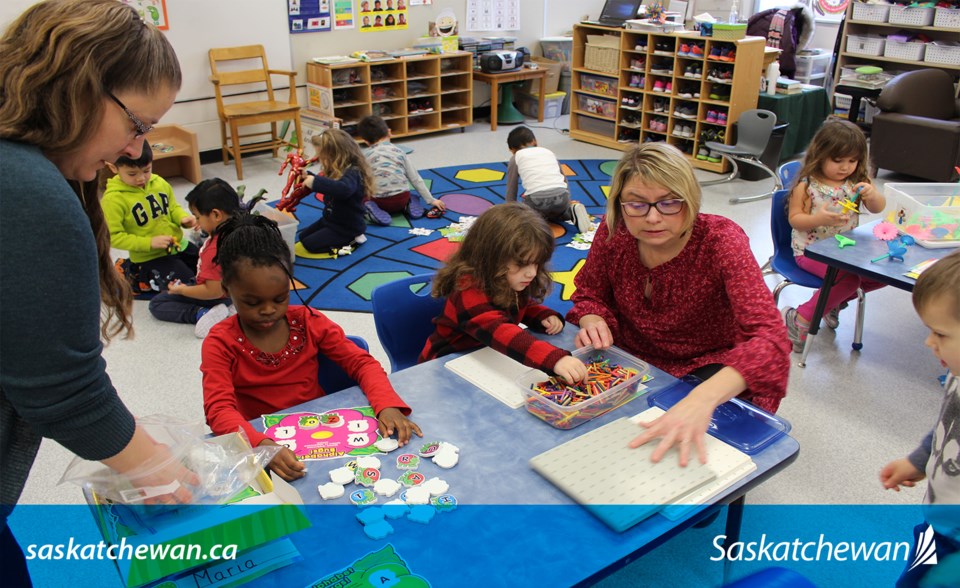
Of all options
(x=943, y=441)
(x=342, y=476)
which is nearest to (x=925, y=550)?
(x=943, y=441)

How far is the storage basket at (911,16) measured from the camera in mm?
6154

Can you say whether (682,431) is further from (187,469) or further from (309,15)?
(309,15)

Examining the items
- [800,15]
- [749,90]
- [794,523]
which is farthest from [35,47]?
[800,15]

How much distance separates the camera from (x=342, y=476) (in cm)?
136

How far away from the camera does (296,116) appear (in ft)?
19.5

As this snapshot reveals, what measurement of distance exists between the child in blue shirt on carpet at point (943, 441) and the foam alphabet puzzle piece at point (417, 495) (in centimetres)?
88

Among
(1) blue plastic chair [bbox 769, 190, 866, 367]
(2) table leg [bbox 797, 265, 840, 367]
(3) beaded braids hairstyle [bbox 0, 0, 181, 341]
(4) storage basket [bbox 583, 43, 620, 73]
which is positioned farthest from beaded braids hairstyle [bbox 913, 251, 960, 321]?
(4) storage basket [bbox 583, 43, 620, 73]

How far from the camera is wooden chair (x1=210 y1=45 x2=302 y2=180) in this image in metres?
5.70

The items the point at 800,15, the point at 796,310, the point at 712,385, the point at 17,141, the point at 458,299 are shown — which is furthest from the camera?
the point at 800,15

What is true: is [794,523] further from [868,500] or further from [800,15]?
[800,15]

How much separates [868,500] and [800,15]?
614 centimetres

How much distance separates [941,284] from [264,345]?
4.67 ft

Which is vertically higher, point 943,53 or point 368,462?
point 943,53

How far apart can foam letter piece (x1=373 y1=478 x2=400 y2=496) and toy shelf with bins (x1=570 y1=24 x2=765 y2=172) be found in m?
5.15
